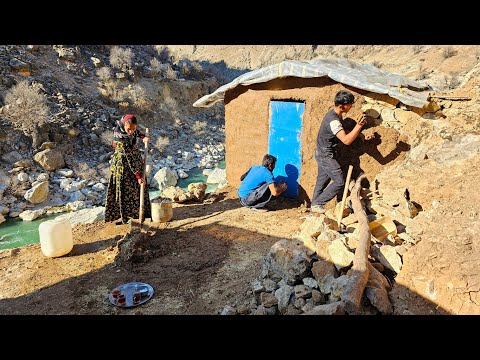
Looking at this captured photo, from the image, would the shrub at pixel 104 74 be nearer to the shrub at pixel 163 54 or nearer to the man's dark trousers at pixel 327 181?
the shrub at pixel 163 54

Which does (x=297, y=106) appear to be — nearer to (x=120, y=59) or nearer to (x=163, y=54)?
(x=120, y=59)

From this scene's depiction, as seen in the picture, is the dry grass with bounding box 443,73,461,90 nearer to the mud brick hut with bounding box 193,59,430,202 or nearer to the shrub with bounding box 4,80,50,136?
the mud brick hut with bounding box 193,59,430,202

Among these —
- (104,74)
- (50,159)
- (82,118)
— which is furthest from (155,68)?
(50,159)

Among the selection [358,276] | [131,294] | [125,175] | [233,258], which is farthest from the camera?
[125,175]

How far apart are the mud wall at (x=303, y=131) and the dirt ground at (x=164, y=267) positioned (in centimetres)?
127

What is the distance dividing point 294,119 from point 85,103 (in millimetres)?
11918

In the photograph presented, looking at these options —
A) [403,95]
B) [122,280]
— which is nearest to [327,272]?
[122,280]

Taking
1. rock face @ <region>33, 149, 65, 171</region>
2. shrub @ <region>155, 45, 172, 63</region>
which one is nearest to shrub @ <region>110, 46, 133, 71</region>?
shrub @ <region>155, 45, 172, 63</region>

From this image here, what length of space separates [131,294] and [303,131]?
385 centimetres

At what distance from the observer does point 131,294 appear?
3.64 metres

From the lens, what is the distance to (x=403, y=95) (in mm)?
4559

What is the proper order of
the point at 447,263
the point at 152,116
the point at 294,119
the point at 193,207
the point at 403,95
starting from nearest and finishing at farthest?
the point at 447,263
the point at 403,95
the point at 294,119
the point at 193,207
the point at 152,116

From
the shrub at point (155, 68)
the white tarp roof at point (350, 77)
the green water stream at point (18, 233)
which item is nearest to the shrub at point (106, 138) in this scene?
the green water stream at point (18, 233)

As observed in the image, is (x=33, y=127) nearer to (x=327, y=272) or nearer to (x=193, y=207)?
(x=193, y=207)
